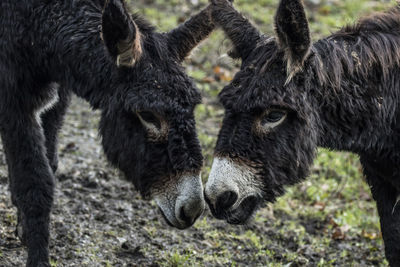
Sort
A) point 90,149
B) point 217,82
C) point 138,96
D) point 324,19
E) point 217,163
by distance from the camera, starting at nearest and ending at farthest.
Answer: point 217,163
point 138,96
point 90,149
point 217,82
point 324,19

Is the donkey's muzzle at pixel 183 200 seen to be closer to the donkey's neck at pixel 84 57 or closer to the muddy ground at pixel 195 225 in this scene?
the donkey's neck at pixel 84 57

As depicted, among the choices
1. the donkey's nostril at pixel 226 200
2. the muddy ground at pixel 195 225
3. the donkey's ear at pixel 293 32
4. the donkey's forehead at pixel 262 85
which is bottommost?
the muddy ground at pixel 195 225

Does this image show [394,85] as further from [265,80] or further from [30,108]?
[30,108]

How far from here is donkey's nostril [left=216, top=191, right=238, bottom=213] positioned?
390cm

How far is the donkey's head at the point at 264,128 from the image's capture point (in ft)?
12.8

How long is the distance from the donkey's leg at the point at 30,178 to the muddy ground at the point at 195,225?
400 mm

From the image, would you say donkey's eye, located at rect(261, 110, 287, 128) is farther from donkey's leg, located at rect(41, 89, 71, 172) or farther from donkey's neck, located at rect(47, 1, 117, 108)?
donkey's leg, located at rect(41, 89, 71, 172)

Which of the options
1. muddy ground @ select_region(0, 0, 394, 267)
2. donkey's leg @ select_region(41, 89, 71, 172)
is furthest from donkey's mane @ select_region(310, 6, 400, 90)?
donkey's leg @ select_region(41, 89, 71, 172)

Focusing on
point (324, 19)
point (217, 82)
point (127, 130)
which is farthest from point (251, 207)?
point (324, 19)

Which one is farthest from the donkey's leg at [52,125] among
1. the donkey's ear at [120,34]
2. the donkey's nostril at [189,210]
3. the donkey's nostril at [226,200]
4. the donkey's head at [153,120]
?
the donkey's nostril at [226,200]

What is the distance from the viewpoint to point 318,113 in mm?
4070

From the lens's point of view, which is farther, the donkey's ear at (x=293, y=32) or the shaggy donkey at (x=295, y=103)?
the shaggy donkey at (x=295, y=103)

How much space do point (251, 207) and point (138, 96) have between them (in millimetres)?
1028

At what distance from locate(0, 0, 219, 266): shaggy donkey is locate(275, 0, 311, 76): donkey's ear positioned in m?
0.73
